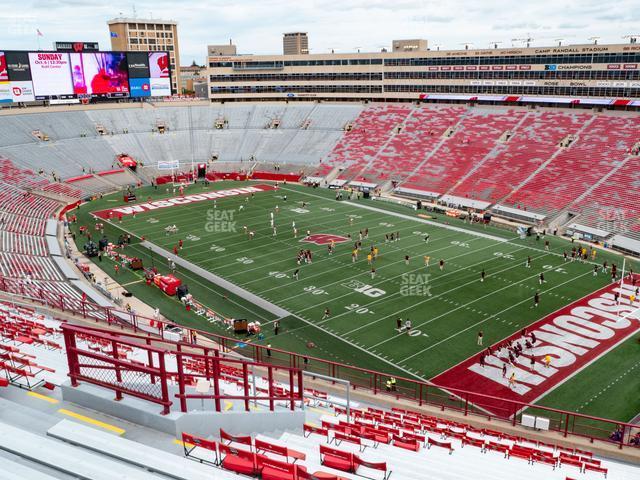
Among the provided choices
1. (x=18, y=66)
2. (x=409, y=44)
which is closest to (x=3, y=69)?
(x=18, y=66)

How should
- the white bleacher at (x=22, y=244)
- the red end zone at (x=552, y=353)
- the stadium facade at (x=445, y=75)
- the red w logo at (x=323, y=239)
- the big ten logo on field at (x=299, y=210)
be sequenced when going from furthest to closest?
the stadium facade at (x=445, y=75) → the big ten logo on field at (x=299, y=210) → the red w logo at (x=323, y=239) → the white bleacher at (x=22, y=244) → the red end zone at (x=552, y=353)

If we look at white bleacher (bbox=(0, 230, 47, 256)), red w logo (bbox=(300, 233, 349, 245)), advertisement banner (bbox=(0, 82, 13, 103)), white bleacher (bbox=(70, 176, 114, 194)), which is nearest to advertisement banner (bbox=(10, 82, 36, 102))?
advertisement banner (bbox=(0, 82, 13, 103))

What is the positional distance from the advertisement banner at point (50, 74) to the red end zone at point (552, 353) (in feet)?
205

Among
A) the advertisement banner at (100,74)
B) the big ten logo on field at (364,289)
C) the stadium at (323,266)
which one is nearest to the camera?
the stadium at (323,266)

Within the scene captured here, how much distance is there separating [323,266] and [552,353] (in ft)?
51.4

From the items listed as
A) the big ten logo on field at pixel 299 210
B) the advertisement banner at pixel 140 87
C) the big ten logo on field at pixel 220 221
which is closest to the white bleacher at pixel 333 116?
the advertisement banner at pixel 140 87

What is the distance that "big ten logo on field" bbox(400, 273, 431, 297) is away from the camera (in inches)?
1232

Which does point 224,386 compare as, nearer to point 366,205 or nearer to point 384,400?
point 384,400

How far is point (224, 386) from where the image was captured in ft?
42.4

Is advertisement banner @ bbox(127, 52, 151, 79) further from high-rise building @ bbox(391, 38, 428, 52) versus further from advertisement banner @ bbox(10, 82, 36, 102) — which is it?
high-rise building @ bbox(391, 38, 428, 52)

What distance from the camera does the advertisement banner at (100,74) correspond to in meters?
67.6

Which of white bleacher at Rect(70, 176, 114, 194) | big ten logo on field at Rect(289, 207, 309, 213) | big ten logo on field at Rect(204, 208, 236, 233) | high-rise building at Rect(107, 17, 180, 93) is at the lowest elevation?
big ten logo on field at Rect(204, 208, 236, 233)

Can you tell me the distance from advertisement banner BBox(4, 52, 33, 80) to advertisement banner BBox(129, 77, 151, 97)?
1279 cm

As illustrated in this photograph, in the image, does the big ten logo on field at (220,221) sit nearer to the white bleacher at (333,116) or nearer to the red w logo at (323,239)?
the red w logo at (323,239)
